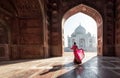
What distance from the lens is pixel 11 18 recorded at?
414 inches

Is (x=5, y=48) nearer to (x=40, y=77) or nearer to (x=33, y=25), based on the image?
(x=33, y=25)

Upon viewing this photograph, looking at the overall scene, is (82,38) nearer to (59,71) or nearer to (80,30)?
(80,30)

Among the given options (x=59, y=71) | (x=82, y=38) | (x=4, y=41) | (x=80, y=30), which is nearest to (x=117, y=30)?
(x=4, y=41)

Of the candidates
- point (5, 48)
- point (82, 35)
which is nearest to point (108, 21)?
point (5, 48)

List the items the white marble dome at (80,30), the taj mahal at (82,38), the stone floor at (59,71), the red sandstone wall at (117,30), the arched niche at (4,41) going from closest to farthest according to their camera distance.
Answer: the stone floor at (59,71) < the arched niche at (4,41) < the red sandstone wall at (117,30) < the taj mahal at (82,38) < the white marble dome at (80,30)

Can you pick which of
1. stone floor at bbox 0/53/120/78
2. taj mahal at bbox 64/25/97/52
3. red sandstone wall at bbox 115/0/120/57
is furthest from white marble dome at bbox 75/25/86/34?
stone floor at bbox 0/53/120/78

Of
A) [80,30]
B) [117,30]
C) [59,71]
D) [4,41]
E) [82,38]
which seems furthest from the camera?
[80,30]

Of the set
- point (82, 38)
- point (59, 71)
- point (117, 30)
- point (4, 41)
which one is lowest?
point (59, 71)

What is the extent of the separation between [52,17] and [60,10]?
0.90 m

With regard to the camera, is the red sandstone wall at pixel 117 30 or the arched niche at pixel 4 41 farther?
the red sandstone wall at pixel 117 30

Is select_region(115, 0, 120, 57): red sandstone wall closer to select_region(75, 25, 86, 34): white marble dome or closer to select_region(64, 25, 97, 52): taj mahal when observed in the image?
select_region(64, 25, 97, 52): taj mahal

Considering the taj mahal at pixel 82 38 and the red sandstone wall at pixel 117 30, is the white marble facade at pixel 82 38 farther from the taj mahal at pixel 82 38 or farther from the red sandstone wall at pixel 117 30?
the red sandstone wall at pixel 117 30

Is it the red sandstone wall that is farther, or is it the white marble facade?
the white marble facade

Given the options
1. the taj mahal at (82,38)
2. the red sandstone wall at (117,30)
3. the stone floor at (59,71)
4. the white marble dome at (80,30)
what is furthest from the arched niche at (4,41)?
the white marble dome at (80,30)
